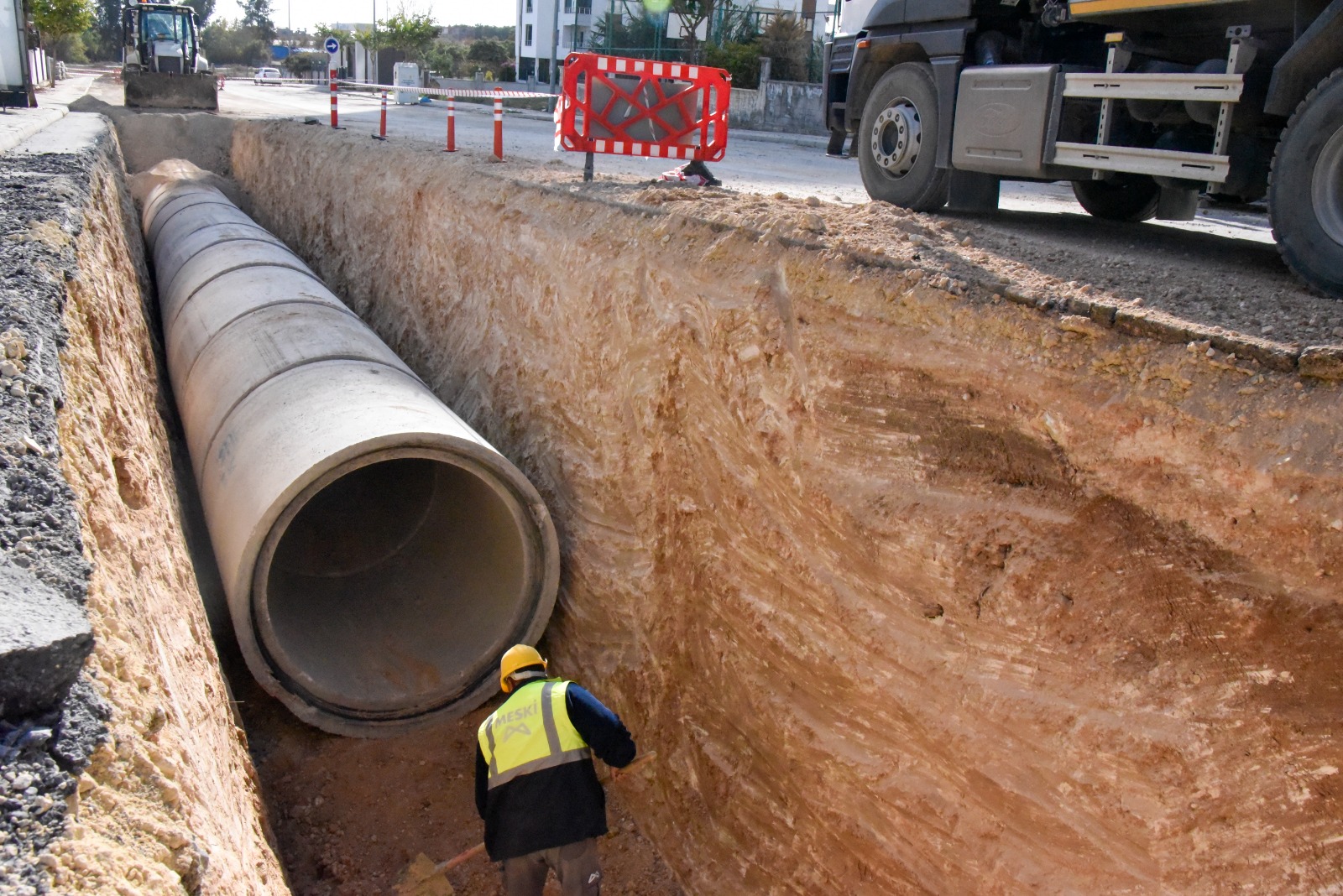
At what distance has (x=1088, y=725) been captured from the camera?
3201 millimetres

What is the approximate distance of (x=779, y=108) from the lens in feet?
78.6

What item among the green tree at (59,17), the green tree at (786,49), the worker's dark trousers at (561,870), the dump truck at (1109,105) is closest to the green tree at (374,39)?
the green tree at (59,17)

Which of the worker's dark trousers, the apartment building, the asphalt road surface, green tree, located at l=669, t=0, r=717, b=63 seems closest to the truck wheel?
the asphalt road surface

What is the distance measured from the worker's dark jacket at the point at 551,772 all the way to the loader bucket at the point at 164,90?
18636 mm

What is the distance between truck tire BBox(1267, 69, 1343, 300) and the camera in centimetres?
372

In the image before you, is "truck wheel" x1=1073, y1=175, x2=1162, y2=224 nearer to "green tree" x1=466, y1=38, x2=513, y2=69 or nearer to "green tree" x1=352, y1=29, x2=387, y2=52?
"green tree" x1=466, y1=38, x2=513, y2=69

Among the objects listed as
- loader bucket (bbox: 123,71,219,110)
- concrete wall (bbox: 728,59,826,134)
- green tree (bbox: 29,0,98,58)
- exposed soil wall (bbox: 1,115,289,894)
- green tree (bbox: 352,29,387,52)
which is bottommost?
exposed soil wall (bbox: 1,115,289,894)

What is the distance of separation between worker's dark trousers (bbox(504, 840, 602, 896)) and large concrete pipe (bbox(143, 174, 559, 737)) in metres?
1.41

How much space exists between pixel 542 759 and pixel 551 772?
7 centimetres

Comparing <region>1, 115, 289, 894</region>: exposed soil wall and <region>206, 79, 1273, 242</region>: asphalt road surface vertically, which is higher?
<region>206, 79, 1273, 242</region>: asphalt road surface

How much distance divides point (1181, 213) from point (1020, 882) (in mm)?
4371

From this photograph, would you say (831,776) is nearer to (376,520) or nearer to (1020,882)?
(1020,882)

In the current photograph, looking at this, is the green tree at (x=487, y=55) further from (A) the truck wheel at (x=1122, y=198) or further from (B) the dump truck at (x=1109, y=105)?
→ (A) the truck wheel at (x=1122, y=198)

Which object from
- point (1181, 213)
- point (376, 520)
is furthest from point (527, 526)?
point (1181, 213)
